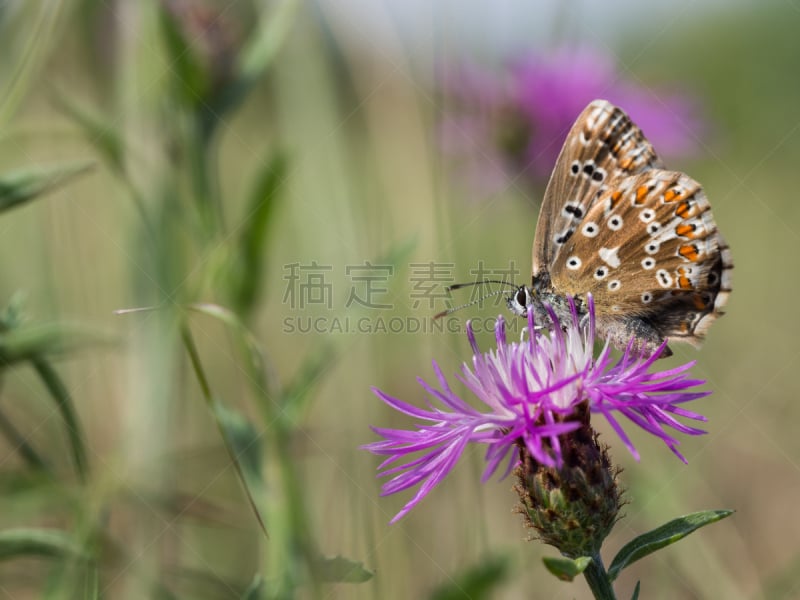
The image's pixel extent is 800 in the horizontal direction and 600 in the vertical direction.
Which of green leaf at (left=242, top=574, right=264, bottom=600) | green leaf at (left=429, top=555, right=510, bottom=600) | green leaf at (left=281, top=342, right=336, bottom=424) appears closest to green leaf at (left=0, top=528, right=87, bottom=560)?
green leaf at (left=242, top=574, right=264, bottom=600)

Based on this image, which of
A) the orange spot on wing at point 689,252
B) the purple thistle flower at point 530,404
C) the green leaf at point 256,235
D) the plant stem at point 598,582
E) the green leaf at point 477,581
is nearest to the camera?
the plant stem at point 598,582

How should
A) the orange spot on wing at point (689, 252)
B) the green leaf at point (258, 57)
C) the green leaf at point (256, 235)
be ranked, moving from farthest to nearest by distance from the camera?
the green leaf at point (258, 57) < the green leaf at point (256, 235) < the orange spot on wing at point (689, 252)

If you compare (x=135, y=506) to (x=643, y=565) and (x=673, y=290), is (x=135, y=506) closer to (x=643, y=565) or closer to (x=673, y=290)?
(x=673, y=290)

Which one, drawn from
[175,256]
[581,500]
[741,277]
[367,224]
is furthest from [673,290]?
[741,277]

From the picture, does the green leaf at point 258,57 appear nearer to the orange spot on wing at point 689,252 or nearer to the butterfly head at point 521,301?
the butterfly head at point 521,301

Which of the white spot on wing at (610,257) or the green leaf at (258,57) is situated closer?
the white spot on wing at (610,257)

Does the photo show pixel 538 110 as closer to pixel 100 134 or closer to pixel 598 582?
pixel 100 134

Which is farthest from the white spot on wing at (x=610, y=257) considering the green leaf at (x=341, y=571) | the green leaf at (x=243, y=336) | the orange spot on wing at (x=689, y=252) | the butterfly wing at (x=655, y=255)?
the green leaf at (x=341, y=571)
